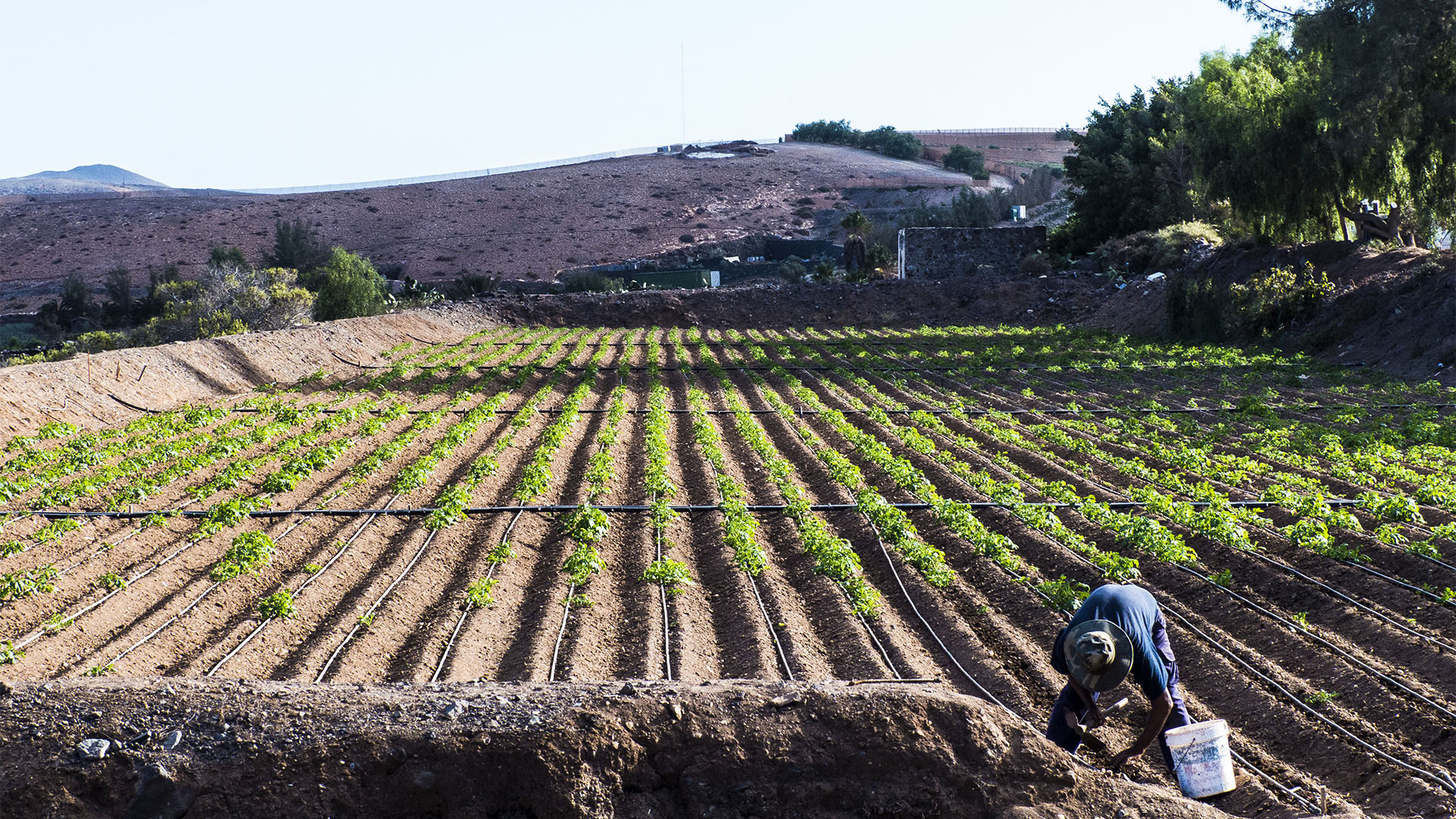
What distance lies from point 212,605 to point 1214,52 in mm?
36092

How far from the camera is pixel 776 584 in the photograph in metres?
9.05

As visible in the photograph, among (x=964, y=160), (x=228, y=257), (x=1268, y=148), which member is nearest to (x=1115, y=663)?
(x=1268, y=148)

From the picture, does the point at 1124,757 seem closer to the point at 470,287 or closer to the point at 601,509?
the point at 601,509

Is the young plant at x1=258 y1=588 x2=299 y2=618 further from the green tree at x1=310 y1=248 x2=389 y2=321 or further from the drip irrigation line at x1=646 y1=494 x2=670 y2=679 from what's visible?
the green tree at x1=310 y1=248 x2=389 y2=321

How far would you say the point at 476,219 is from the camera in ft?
240

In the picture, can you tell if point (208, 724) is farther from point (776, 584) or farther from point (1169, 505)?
point (1169, 505)

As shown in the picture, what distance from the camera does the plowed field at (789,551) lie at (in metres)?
6.95

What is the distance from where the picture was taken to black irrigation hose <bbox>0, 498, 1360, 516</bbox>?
10484 mm

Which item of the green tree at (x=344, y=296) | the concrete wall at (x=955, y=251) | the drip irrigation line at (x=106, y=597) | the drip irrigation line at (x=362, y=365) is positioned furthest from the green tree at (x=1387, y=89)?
the green tree at (x=344, y=296)

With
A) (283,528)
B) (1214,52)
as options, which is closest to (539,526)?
(283,528)

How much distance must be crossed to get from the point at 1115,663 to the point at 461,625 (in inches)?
188

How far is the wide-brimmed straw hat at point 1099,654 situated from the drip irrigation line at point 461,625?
337 cm

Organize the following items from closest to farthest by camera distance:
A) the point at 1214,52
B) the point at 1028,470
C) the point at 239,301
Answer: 1. the point at 1028,470
2. the point at 239,301
3. the point at 1214,52

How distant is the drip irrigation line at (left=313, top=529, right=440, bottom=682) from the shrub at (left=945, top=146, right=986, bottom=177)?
282 feet
